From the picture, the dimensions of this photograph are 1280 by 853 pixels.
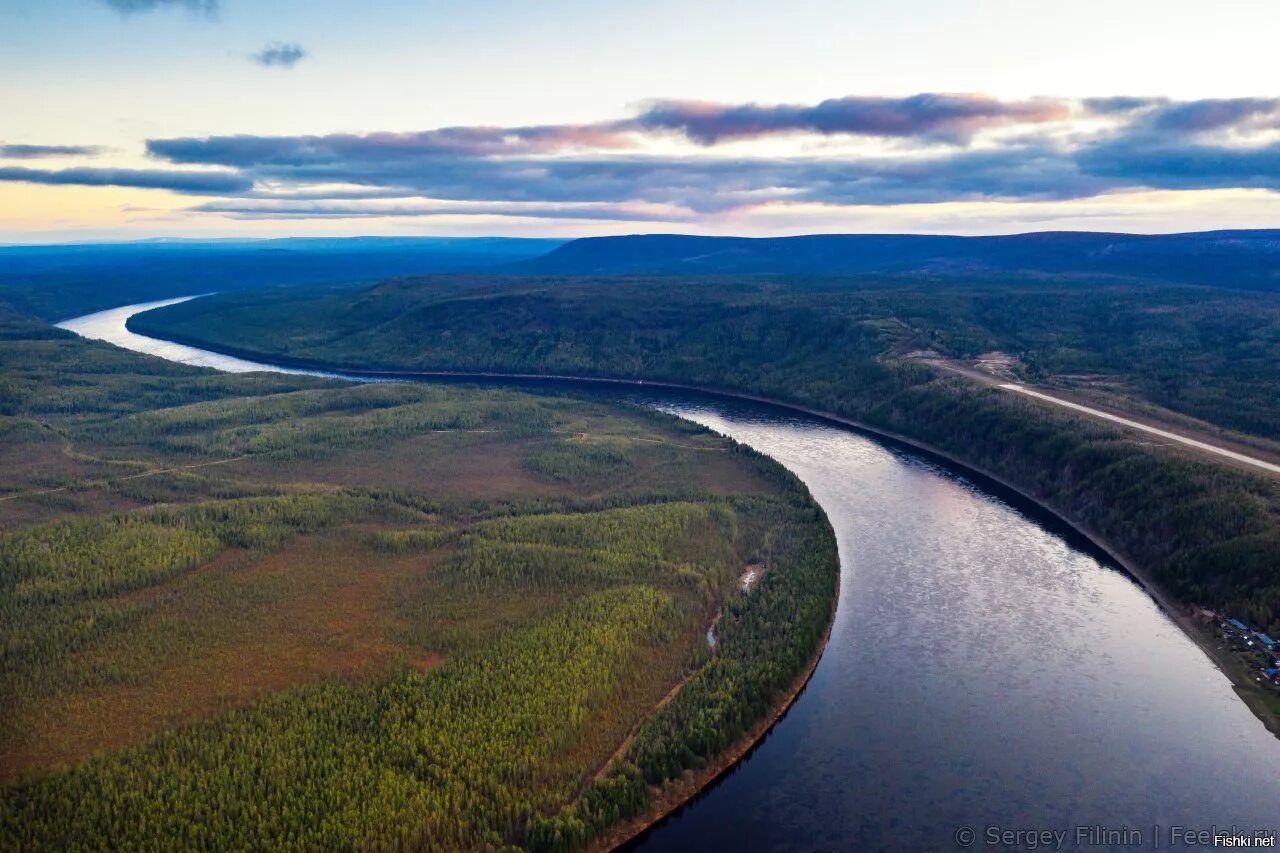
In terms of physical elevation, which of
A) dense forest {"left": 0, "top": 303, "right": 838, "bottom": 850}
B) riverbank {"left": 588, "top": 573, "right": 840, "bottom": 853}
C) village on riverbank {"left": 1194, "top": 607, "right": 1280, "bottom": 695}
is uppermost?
dense forest {"left": 0, "top": 303, "right": 838, "bottom": 850}

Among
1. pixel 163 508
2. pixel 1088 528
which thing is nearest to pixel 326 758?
pixel 163 508

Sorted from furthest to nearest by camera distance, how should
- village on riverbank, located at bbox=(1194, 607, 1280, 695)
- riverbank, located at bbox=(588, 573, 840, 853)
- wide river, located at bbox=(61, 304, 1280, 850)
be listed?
village on riverbank, located at bbox=(1194, 607, 1280, 695)
wide river, located at bbox=(61, 304, 1280, 850)
riverbank, located at bbox=(588, 573, 840, 853)

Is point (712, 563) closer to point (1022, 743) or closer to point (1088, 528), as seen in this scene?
point (1022, 743)

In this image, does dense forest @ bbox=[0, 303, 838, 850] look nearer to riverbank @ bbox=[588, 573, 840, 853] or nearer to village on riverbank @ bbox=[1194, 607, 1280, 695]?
riverbank @ bbox=[588, 573, 840, 853]

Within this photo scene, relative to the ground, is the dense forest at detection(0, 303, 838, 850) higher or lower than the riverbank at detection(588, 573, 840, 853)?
higher

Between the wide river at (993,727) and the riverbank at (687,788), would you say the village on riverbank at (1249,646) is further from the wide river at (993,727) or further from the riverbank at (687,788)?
the riverbank at (687,788)

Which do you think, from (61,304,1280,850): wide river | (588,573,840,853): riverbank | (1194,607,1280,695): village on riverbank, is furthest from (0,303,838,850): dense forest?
(1194,607,1280,695): village on riverbank

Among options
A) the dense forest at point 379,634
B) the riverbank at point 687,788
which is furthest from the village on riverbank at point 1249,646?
the riverbank at point 687,788
